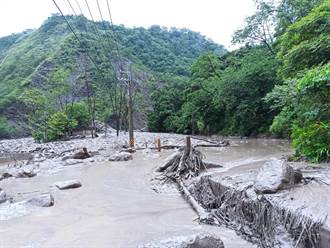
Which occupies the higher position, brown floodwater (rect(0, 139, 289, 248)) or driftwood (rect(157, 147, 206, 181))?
driftwood (rect(157, 147, 206, 181))

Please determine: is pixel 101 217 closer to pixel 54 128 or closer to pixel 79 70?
pixel 54 128

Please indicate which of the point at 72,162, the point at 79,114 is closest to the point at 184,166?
the point at 72,162

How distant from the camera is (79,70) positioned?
58.8 m

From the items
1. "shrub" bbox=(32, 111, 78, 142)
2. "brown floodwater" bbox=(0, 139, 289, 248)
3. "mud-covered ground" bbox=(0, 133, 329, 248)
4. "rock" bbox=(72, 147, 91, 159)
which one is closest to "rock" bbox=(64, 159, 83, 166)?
"rock" bbox=(72, 147, 91, 159)

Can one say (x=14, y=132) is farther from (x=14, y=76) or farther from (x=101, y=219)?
(x=101, y=219)

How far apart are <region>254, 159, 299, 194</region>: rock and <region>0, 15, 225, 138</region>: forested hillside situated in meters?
33.1

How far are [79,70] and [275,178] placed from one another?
5680cm

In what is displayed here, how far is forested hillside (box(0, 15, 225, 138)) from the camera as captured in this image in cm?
4250

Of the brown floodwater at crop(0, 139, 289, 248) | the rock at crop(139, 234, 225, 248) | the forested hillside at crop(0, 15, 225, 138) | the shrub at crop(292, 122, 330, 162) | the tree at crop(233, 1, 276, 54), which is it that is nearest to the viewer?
the rock at crop(139, 234, 225, 248)

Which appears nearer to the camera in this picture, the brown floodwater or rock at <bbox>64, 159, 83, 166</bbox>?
the brown floodwater

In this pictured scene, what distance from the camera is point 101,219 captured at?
6.65 meters

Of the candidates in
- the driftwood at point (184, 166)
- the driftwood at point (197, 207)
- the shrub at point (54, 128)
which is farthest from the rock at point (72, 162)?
the shrub at point (54, 128)

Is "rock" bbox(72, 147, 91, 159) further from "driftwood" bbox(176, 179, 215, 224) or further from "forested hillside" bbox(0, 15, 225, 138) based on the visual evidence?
"forested hillside" bbox(0, 15, 225, 138)

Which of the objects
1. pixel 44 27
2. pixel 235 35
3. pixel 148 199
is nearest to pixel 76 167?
Answer: pixel 148 199
